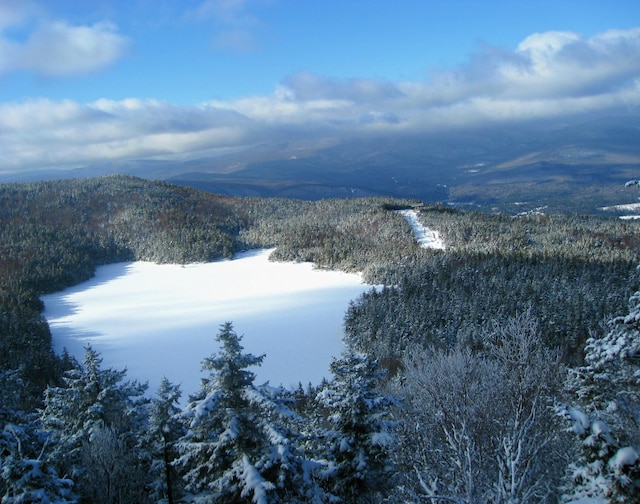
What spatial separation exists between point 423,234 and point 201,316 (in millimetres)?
81361

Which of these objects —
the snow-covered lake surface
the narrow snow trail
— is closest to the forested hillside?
the narrow snow trail

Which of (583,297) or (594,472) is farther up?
(594,472)

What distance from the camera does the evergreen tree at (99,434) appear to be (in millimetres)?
17484

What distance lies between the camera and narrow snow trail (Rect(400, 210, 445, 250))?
137 metres

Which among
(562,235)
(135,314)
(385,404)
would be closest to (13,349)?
(135,314)

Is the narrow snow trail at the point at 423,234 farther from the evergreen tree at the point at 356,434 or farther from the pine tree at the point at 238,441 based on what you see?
the pine tree at the point at 238,441

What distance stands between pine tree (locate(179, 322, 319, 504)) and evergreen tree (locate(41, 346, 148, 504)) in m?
6.72

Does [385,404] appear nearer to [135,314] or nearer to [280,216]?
[135,314]

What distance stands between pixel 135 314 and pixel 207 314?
17.2 meters

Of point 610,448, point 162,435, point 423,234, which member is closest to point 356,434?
point 162,435

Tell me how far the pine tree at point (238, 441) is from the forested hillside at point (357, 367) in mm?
56

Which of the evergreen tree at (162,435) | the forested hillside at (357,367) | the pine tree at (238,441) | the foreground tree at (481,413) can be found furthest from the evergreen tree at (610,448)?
the evergreen tree at (162,435)

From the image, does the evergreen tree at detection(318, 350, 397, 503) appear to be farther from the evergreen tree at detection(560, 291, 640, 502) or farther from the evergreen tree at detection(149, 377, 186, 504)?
the evergreen tree at detection(560, 291, 640, 502)

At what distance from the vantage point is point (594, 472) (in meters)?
9.31
